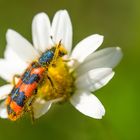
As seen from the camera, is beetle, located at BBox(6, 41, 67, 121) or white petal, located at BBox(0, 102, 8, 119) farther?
white petal, located at BBox(0, 102, 8, 119)

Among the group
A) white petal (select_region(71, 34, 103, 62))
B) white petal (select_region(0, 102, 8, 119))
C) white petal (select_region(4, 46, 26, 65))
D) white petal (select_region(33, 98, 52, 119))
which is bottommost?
white petal (select_region(0, 102, 8, 119))

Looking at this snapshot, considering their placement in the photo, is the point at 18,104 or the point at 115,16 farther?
the point at 115,16

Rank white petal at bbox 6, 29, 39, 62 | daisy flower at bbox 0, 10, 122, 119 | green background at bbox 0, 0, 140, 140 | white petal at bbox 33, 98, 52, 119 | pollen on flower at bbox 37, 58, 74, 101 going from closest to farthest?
daisy flower at bbox 0, 10, 122, 119 → white petal at bbox 33, 98, 52, 119 → pollen on flower at bbox 37, 58, 74, 101 → white petal at bbox 6, 29, 39, 62 → green background at bbox 0, 0, 140, 140

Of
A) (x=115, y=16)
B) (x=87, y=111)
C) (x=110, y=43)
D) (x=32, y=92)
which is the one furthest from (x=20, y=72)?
(x=115, y=16)

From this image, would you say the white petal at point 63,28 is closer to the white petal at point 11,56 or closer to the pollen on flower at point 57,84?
the pollen on flower at point 57,84

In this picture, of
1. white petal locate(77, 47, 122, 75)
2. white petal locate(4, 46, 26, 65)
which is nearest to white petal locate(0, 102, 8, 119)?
white petal locate(4, 46, 26, 65)

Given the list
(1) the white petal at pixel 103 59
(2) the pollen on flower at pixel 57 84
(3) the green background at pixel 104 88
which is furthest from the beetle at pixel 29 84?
(3) the green background at pixel 104 88

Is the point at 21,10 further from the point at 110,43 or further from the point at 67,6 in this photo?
the point at 110,43

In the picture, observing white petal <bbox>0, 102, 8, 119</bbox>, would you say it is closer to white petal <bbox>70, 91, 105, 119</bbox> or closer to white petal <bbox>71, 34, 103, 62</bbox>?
white petal <bbox>70, 91, 105, 119</bbox>
